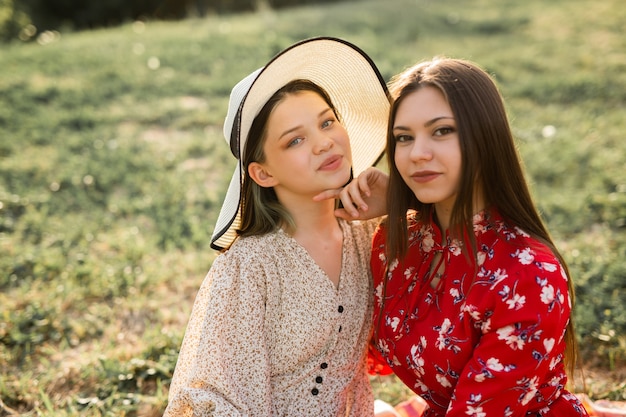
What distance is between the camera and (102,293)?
3.96 metres

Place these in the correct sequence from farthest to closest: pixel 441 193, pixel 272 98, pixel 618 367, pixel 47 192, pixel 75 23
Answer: pixel 75 23 < pixel 47 192 < pixel 618 367 < pixel 272 98 < pixel 441 193

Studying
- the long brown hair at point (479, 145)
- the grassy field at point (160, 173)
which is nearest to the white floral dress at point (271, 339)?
the long brown hair at point (479, 145)

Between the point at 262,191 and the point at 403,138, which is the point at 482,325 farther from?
the point at 262,191

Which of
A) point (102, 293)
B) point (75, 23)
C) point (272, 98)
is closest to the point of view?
point (272, 98)

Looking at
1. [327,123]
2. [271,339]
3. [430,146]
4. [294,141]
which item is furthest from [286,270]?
[430,146]

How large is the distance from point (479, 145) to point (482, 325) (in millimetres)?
600

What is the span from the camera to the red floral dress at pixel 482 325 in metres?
2.00

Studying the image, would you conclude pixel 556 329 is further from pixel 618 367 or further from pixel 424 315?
pixel 618 367

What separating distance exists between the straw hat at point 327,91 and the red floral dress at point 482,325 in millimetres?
534

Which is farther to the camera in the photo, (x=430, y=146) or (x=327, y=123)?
(x=327, y=123)

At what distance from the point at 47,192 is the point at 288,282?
11.7 feet

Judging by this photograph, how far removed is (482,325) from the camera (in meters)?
2.10

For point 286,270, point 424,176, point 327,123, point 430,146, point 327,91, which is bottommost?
point 286,270

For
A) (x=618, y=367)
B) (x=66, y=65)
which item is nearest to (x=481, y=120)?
(x=618, y=367)
